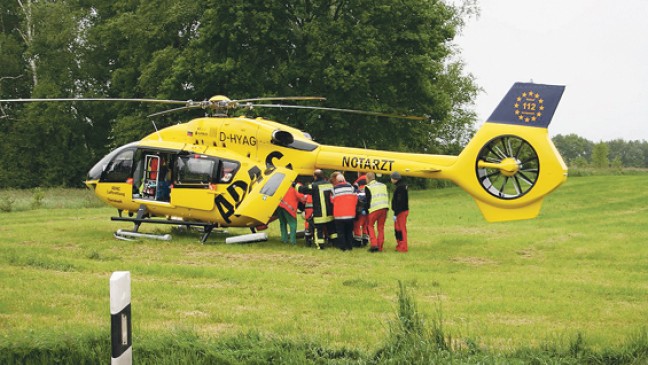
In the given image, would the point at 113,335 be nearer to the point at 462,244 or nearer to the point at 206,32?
the point at 462,244

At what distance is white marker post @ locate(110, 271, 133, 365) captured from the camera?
18.0 feet

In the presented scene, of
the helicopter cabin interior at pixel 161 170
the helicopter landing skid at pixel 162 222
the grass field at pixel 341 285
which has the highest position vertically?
the helicopter cabin interior at pixel 161 170

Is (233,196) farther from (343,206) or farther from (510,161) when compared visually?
(510,161)

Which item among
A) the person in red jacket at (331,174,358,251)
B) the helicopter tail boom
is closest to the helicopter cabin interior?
the person in red jacket at (331,174,358,251)

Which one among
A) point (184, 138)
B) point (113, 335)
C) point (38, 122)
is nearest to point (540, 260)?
point (184, 138)

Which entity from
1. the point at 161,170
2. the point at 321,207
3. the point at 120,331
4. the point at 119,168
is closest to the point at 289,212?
the point at 321,207

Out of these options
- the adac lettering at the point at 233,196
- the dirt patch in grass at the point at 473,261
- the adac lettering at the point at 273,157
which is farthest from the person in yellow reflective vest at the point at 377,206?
the adac lettering at the point at 233,196

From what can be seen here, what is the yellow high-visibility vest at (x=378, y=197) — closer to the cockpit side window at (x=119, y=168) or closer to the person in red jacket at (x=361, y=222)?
the person in red jacket at (x=361, y=222)

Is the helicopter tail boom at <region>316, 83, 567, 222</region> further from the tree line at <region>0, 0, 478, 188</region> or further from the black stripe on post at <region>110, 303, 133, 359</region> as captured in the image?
the tree line at <region>0, 0, 478, 188</region>

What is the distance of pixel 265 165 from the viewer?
17656 millimetres

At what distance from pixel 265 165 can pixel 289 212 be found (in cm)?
125

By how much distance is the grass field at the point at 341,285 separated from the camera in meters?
8.57

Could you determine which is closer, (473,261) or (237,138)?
(473,261)

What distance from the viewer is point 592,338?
319 inches
